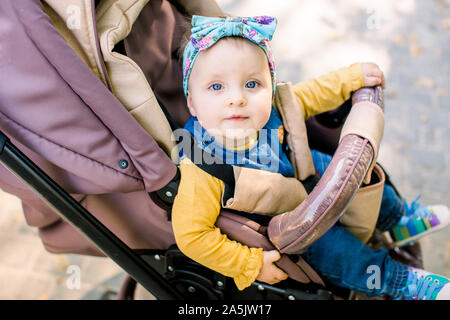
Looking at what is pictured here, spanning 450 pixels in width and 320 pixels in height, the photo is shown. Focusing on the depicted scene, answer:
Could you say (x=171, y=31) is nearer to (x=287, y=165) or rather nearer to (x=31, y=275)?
(x=287, y=165)

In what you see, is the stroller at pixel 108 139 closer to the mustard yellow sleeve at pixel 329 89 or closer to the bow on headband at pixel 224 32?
the mustard yellow sleeve at pixel 329 89

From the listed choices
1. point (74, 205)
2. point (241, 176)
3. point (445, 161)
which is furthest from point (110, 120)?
point (445, 161)

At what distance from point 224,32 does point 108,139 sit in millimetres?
409

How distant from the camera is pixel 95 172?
3.43 ft

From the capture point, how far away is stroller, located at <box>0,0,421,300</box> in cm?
94

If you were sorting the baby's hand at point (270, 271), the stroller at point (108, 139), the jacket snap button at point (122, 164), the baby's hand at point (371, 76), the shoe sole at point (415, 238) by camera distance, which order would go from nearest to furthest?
the stroller at point (108, 139)
the jacket snap button at point (122, 164)
the baby's hand at point (270, 271)
the baby's hand at point (371, 76)
the shoe sole at point (415, 238)

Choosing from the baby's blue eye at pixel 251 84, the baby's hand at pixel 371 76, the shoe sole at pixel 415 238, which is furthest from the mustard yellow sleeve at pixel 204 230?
the shoe sole at pixel 415 238

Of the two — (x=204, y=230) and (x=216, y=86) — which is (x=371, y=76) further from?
(x=204, y=230)

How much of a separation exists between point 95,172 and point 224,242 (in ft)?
1.25

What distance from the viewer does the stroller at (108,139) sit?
942 mm

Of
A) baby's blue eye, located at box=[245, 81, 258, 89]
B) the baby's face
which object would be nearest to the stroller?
the baby's face

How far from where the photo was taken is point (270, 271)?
118 cm

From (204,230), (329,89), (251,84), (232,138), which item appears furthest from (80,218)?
(329,89)

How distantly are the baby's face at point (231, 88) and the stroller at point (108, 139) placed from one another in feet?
0.41
